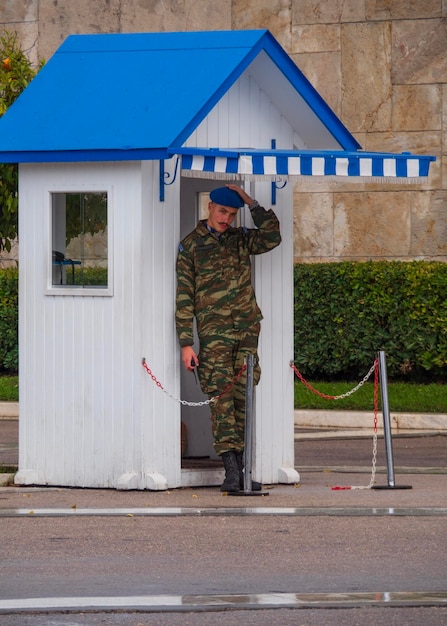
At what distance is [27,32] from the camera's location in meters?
22.4

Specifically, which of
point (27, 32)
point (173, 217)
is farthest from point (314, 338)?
point (173, 217)

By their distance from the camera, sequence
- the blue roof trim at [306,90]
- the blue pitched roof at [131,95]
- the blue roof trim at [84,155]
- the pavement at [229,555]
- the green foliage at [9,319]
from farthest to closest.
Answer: the green foliage at [9,319], the blue roof trim at [306,90], the blue pitched roof at [131,95], the blue roof trim at [84,155], the pavement at [229,555]

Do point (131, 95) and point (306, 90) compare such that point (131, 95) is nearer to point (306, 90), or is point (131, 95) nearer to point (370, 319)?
point (306, 90)

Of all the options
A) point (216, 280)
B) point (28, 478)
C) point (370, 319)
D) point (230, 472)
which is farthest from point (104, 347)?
point (370, 319)

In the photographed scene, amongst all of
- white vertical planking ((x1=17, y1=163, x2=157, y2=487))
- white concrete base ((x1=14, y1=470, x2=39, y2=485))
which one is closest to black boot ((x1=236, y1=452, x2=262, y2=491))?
white vertical planking ((x1=17, y1=163, x2=157, y2=487))

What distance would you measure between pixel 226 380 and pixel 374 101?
10168 mm

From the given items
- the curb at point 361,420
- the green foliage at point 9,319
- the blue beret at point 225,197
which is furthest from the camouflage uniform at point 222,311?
the green foliage at point 9,319

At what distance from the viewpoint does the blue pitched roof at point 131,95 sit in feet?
36.8

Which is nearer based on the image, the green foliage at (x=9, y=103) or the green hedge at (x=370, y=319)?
the green foliage at (x=9, y=103)

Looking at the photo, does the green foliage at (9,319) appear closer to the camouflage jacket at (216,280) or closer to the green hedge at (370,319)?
the green hedge at (370,319)

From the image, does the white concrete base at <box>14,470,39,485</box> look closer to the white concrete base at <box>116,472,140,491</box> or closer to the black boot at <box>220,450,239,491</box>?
the white concrete base at <box>116,472,140,491</box>

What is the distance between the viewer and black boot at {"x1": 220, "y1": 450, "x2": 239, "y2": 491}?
37.4ft

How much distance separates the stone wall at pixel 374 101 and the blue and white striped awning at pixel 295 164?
364 inches

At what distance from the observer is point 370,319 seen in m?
18.8
